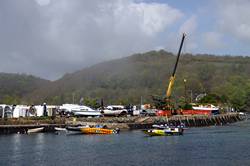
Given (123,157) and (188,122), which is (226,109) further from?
(123,157)

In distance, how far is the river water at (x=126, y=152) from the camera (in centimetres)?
5228

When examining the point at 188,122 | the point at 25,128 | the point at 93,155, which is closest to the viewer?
the point at 93,155

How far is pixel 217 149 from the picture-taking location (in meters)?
63.8

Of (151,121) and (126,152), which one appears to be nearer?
(126,152)

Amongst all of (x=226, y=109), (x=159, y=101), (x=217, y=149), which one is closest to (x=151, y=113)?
(x=159, y=101)

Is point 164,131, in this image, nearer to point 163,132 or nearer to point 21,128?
point 163,132

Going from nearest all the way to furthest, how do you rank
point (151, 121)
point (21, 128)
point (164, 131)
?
1. point (164, 131)
2. point (21, 128)
3. point (151, 121)

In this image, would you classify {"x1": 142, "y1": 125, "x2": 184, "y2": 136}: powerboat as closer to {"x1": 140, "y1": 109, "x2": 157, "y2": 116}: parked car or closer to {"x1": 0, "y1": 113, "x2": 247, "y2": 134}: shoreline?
{"x1": 0, "y1": 113, "x2": 247, "y2": 134}: shoreline

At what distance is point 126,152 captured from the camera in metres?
60.4

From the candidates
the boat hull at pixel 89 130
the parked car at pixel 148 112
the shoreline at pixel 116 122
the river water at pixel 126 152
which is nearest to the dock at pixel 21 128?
the shoreline at pixel 116 122

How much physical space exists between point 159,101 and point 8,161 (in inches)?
3331

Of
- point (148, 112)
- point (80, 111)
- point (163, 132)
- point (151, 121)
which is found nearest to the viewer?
point (163, 132)

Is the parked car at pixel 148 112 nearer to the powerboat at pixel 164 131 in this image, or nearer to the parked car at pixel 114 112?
the parked car at pixel 114 112

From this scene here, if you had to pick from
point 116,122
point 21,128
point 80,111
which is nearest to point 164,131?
point 116,122
